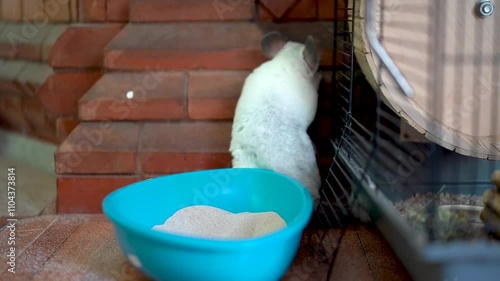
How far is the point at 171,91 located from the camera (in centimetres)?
158

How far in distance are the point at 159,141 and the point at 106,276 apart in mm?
473

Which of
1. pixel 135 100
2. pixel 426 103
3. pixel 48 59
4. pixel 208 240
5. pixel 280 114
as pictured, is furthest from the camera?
pixel 48 59

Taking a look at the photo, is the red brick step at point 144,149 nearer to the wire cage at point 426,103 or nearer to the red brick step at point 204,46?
the red brick step at point 204,46

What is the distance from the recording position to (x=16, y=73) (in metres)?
2.17

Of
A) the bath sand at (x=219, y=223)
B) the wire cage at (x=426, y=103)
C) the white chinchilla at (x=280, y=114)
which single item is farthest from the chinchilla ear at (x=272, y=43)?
the bath sand at (x=219, y=223)

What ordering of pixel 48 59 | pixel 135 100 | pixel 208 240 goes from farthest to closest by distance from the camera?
pixel 48 59 < pixel 135 100 < pixel 208 240

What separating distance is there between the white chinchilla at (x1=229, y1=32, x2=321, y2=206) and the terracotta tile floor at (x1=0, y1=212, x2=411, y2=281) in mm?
181

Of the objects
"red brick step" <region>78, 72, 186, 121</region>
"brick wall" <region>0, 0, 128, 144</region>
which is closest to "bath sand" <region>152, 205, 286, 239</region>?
"red brick step" <region>78, 72, 186, 121</region>

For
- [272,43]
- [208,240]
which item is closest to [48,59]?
[272,43]

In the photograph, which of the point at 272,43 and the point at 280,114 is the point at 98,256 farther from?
the point at 272,43

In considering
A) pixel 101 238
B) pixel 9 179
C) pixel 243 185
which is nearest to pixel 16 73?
pixel 9 179

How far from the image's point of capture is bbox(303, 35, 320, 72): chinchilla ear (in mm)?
1474

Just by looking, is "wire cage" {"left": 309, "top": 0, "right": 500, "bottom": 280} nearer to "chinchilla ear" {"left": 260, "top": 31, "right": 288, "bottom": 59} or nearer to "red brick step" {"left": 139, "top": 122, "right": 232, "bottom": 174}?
"chinchilla ear" {"left": 260, "top": 31, "right": 288, "bottom": 59}

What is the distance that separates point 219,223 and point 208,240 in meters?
0.30
